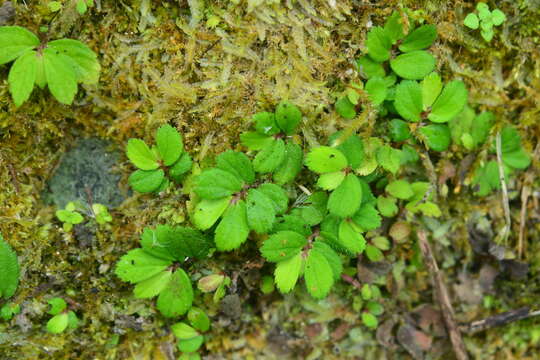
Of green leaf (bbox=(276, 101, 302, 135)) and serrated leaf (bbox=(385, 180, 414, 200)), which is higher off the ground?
green leaf (bbox=(276, 101, 302, 135))

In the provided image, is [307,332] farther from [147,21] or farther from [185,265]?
[147,21]

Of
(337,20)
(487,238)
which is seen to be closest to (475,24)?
(337,20)

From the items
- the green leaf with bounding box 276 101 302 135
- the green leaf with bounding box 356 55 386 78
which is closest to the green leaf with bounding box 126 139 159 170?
the green leaf with bounding box 276 101 302 135

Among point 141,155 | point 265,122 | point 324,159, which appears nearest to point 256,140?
point 265,122

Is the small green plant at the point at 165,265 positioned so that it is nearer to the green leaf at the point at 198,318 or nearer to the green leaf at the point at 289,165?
the green leaf at the point at 198,318

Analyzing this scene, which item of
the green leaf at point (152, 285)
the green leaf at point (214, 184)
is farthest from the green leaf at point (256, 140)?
the green leaf at point (152, 285)

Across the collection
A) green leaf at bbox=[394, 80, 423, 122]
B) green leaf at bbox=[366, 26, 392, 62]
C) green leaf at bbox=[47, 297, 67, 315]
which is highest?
green leaf at bbox=[366, 26, 392, 62]

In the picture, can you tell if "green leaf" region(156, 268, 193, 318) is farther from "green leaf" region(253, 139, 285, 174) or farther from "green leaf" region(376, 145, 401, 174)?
"green leaf" region(376, 145, 401, 174)
